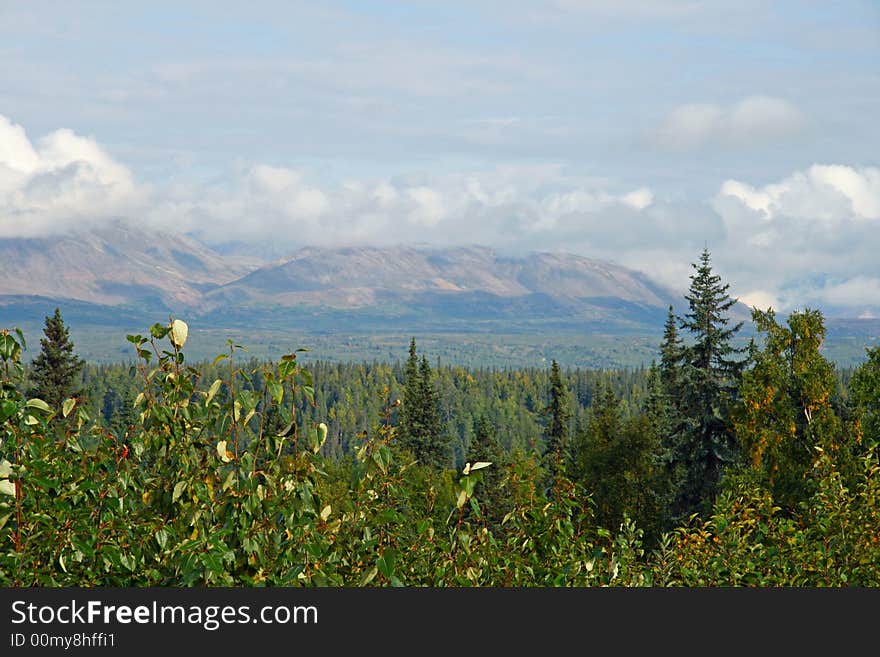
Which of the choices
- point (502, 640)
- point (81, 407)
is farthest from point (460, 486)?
point (81, 407)

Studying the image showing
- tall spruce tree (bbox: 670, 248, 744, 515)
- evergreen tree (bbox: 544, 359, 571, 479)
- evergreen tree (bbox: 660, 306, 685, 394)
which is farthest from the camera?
evergreen tree (bbox: 544, 359, 571, 479)

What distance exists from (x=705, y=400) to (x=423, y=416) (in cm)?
4471

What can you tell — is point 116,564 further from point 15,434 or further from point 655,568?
point 655,568

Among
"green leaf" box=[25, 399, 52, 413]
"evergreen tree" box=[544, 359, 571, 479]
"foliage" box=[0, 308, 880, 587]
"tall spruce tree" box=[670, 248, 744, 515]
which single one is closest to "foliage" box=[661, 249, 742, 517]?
"tall spruce tree" box=[670, 248, 744, 515]

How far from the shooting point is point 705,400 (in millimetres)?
45969

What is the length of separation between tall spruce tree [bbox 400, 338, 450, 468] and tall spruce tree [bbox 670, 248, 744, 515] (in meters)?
40.2

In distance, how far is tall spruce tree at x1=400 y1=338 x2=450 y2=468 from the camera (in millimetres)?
86000

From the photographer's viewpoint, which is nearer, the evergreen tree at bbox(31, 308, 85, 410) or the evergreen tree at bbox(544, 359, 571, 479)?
the evergreen tree at bbox(31, 308, 85, 410)

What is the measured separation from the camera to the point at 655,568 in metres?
8.98

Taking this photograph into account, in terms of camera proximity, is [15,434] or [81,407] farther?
[81,407]

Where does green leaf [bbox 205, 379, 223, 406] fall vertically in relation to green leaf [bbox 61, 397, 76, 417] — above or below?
above

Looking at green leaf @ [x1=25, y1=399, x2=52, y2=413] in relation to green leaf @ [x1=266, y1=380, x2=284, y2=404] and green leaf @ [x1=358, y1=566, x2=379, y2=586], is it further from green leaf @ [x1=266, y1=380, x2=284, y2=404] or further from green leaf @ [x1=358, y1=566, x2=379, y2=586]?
green leaf @ [x1=358, y1=566, x2=379, y2=586]

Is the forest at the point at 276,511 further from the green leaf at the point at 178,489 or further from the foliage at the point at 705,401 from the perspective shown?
the foliage at the point at 705,401

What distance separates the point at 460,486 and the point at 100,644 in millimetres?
2572
